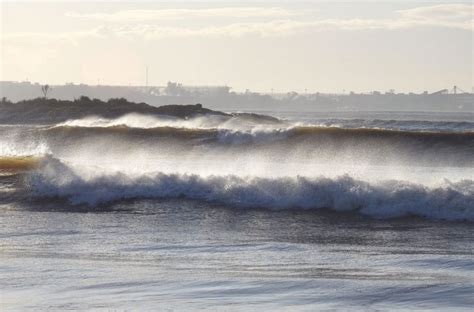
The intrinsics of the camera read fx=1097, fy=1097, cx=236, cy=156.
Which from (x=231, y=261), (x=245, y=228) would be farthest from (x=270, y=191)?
(x=231, y=261)

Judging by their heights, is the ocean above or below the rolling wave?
Result: below

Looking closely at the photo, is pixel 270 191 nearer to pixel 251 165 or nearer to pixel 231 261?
pixel 251 165

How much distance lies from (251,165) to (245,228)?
9110 millimetres

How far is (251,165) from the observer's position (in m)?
28.6

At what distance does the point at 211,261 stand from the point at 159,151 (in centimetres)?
2154

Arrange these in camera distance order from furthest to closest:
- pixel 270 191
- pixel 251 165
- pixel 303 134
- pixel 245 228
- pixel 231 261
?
pixel 303 134 → pixel 251 165 → pixel 270 191 → pixel 245 228 → pixel 231 261

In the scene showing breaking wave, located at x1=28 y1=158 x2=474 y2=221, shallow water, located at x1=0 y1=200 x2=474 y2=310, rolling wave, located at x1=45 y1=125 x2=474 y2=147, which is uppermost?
rolling wave, located at x1=45 y1=125 x2=474 y2=147

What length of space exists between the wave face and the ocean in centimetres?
5

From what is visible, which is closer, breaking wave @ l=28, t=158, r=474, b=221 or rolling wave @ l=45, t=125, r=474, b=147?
breaking wave @ l=28, t=158, r=474, b=221

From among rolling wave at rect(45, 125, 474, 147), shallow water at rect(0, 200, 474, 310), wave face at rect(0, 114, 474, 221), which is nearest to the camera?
shallow water at rect(0, 200, 474, 310)

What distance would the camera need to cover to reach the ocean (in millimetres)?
13109

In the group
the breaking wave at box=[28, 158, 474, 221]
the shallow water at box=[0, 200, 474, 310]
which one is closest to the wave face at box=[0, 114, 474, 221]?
the breaking wave at box=[28, 158, 474, 221]

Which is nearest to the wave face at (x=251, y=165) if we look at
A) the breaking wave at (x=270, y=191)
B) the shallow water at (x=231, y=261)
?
the breaking wave at (x=270, y=191)

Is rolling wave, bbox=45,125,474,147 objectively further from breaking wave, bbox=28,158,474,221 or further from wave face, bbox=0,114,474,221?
breaking wave, bbox=28,158,474,221
